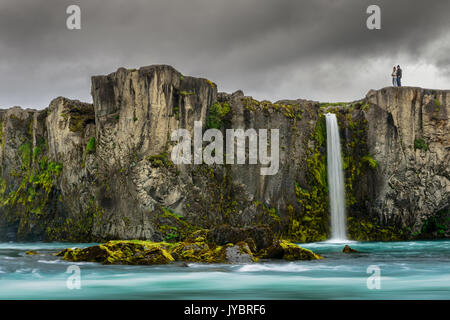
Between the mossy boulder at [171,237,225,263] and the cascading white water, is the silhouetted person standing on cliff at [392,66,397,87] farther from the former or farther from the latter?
the mossy boulder at [171,237,225,263]

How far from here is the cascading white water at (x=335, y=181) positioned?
33.9 meters

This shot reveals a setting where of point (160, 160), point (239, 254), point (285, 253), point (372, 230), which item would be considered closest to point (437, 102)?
point (372, 230)

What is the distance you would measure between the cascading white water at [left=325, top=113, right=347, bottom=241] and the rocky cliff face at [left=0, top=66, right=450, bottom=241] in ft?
1.69

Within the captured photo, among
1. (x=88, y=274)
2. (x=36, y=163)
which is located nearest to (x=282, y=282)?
(x=88, y=274)

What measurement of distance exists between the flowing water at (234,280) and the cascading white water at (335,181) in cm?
1481

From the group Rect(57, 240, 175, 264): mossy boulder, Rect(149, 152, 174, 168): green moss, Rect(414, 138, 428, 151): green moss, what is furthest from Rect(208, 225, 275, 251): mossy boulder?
Rect(414, 138, 428, 151): green moss

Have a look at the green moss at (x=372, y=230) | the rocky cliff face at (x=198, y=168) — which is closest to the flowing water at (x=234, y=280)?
the rocky cliff face at (x=198, y=168)

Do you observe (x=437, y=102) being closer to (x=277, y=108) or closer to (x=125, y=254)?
(x=277, y=108)

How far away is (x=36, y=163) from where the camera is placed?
117 feet

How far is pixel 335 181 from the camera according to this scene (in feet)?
114

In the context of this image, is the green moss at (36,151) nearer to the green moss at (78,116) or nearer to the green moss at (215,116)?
the green moss at (78,116)

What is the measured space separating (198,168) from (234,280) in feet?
57.6
